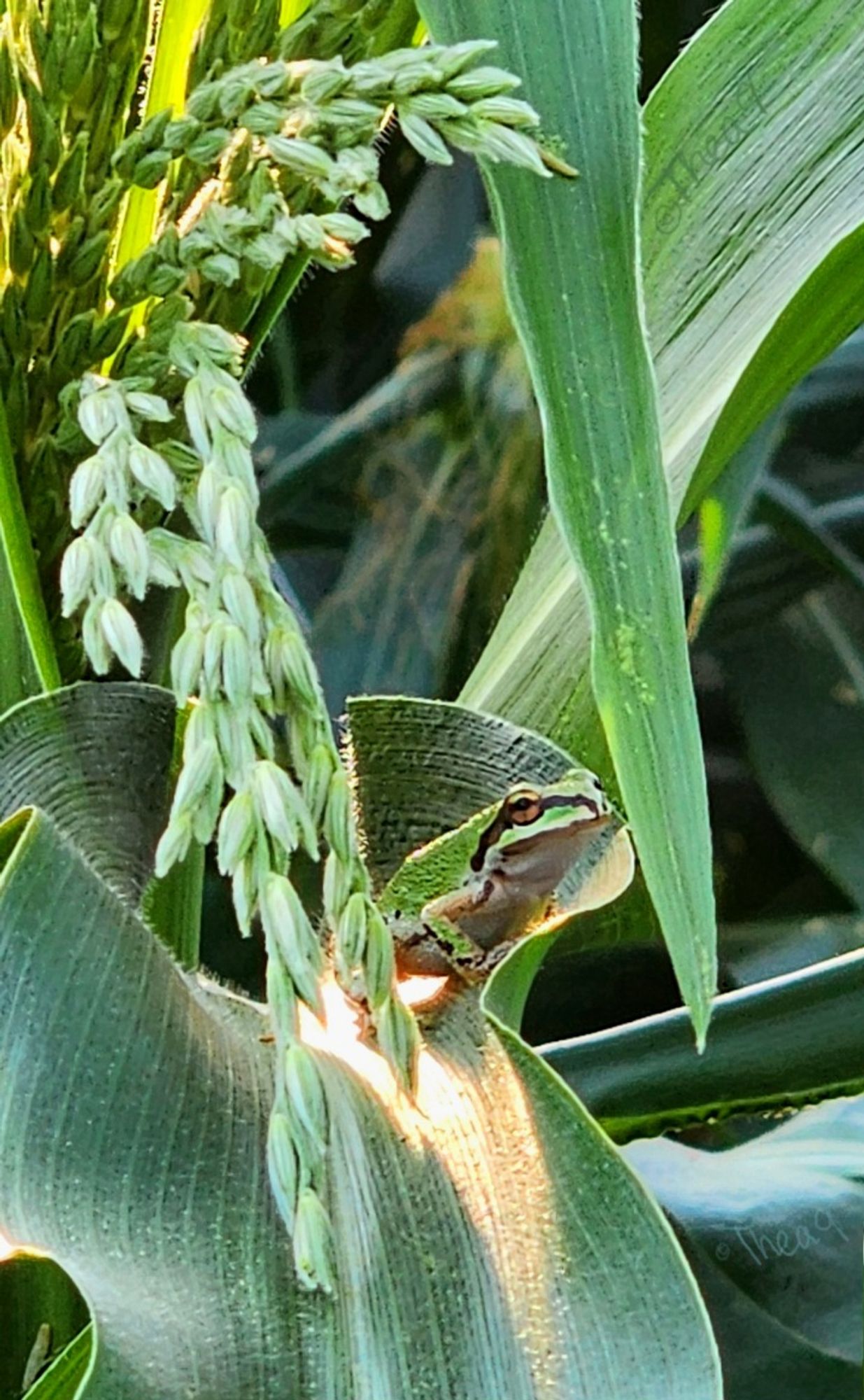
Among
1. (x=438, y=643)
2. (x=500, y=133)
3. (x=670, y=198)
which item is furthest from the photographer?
(x=438, y=643)

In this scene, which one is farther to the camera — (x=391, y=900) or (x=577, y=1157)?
(x=391, y=900)

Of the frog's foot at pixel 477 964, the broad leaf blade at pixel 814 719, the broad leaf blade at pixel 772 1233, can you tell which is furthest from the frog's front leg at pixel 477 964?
the broad leaf blade at pixel 814 719

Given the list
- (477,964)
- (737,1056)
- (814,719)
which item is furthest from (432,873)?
(814,719)

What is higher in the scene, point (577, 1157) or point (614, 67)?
point (614, 67)

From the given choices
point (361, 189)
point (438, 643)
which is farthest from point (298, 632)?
point (438, 643)

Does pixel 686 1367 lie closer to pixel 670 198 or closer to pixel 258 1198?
pixel 258 1198

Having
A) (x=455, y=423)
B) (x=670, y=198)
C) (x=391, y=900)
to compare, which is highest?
(x=670, y=198)

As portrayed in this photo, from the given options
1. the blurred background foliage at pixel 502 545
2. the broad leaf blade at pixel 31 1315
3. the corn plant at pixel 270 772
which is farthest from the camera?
the blurred background foliage at pixel 502 545

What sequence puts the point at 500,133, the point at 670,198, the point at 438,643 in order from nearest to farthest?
the point at 500,133 < the point at 670,198 < the point at 438,643

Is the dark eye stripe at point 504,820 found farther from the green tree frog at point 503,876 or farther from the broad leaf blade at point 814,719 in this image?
the broad leaf blade at point 814,719
